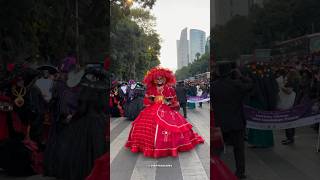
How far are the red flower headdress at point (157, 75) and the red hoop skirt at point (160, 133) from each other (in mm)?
700

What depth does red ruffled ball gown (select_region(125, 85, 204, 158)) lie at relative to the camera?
10.1 metres

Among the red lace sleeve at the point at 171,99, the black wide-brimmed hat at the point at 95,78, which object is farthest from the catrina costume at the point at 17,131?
the red lace sleeve at the point at 171,99

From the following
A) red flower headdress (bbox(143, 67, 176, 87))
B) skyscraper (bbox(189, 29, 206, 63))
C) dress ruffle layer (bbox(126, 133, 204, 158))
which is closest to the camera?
dress ruffle layer (bbox(126, 133, 204, 158))

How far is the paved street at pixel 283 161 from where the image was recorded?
804 centimetres

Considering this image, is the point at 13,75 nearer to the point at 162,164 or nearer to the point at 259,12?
the point at 162,164

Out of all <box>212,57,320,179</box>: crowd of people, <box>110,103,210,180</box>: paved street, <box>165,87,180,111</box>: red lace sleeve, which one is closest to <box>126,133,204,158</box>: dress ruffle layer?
<box>110,103,210,180</box>: paved street

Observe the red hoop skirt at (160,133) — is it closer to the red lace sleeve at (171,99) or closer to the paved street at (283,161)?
the red lace sleeve at (171,99)

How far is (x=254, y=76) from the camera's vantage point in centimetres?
1017

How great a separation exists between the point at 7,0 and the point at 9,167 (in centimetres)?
765

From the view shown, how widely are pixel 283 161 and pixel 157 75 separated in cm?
359

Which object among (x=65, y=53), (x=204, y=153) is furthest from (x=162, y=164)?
(x=65, y=53)

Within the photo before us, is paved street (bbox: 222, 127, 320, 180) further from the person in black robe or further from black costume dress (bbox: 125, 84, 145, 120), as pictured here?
black costume dress (bbox: 125, 84, 145, 120)

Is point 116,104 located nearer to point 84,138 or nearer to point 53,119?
point 53,119

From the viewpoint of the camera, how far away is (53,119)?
24.6 ft
